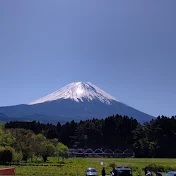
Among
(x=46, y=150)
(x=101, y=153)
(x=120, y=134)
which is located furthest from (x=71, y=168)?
(x=120, y=134)

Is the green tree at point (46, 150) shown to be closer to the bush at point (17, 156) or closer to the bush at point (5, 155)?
the bush at point (17, 156)

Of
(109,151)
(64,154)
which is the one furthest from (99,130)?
(64,154)

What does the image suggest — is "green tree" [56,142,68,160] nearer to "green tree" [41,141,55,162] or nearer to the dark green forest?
"green tree" [41,141,55,162]

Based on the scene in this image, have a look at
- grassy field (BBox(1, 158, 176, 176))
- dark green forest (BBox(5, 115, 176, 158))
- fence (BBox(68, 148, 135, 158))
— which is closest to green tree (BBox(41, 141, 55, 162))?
grassy field (BBox(1, 158, 176, 176))

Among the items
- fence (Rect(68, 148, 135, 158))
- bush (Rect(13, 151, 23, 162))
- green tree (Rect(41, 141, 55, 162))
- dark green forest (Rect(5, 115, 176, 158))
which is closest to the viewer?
bush (Rect(13, 151, 23, 162))

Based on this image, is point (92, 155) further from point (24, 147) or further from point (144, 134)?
point (24, 147)

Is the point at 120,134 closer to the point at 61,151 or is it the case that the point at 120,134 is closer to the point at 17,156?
the point at 61,151

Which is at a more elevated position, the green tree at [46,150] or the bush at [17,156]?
the green tree at [46,150]

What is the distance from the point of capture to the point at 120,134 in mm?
129875

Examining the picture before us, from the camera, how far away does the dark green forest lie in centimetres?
11300

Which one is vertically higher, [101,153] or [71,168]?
[101,153]

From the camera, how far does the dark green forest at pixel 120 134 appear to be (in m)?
113

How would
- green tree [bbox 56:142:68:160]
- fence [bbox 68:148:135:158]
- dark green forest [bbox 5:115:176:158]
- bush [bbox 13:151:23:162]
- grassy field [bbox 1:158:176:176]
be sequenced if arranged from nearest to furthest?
grassy field [bbox 1:158:176:176]
bush [bbox 13:151:23:162]
green tree [bbox 56:142:68:160]
dark green forest [bbox 5:115:176:158]
fence [bbox 68:148:135:158]

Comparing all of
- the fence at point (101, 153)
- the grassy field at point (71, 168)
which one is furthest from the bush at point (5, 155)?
the fence at point (101, 153)
